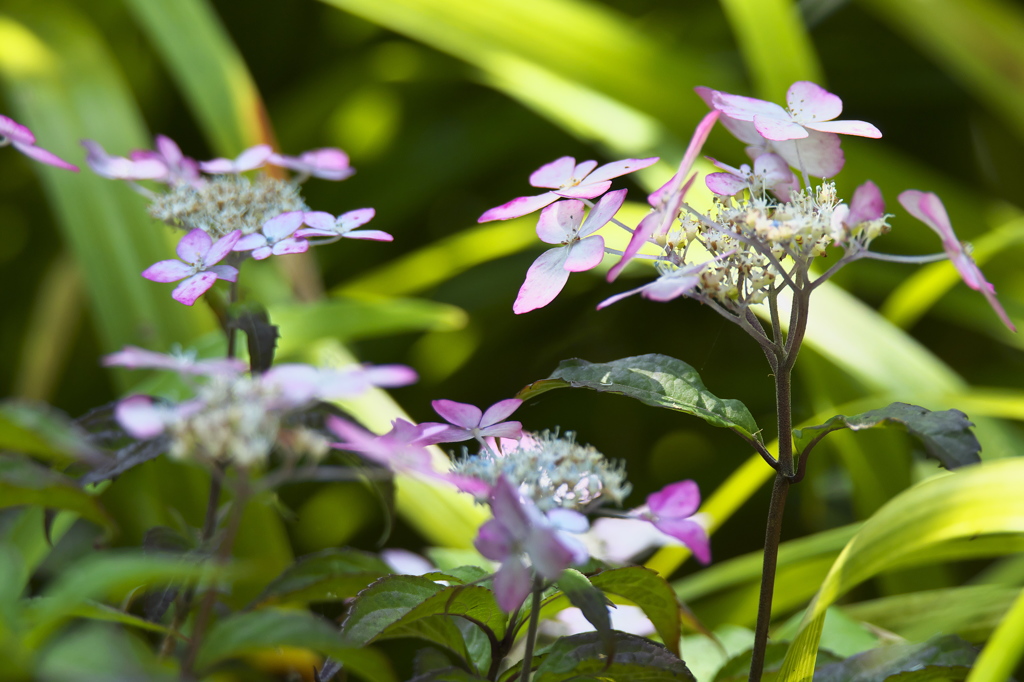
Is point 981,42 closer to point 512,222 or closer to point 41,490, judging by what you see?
point 512,222

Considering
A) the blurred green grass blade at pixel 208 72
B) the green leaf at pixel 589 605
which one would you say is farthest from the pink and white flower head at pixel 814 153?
the blurred green grass blade at pixel 208 72

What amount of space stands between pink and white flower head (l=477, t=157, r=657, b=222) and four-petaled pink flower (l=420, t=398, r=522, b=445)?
87 millimetres

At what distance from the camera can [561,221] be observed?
36 cm

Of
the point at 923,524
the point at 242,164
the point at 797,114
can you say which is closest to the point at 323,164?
the point at 242,164

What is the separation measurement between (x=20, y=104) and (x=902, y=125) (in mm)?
1382

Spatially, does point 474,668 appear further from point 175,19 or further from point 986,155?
point 986,155

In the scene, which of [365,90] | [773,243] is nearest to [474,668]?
[773,243]

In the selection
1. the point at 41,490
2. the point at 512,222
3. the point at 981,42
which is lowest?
the point at 512,222

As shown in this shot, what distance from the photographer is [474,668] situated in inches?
14.0

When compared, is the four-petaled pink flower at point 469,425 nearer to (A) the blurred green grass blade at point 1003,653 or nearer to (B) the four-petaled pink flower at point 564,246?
(B) the four-petaled pink flower at point 564,246

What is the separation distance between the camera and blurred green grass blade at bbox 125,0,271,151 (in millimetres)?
876

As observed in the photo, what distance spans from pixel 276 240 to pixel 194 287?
0.05m

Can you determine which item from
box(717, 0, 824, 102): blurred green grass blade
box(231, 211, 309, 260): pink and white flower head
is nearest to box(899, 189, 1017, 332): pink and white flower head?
box(231, 211, 309, 260): pink and white flower head

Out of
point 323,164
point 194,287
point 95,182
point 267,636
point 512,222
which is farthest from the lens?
point 512,222
